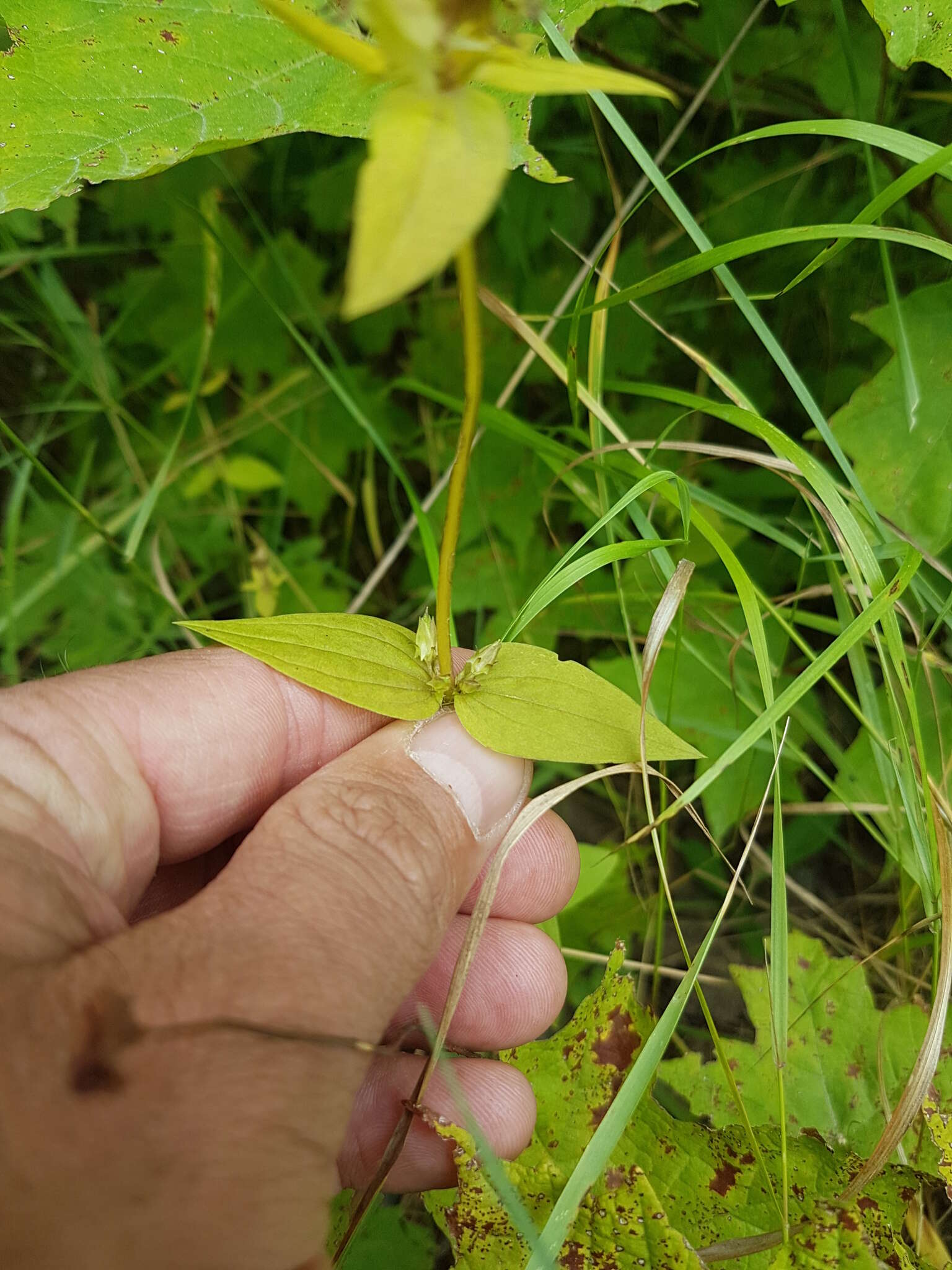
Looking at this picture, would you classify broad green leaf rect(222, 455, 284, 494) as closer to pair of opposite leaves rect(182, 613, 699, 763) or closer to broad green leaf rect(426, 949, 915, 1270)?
pair of opposite leaves rect(182, 613, 699, 763)

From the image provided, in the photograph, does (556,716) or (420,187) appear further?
(556,716)

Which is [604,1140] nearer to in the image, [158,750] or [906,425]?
[158,750]

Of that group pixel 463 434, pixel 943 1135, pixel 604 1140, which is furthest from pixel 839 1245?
pixel 463 434

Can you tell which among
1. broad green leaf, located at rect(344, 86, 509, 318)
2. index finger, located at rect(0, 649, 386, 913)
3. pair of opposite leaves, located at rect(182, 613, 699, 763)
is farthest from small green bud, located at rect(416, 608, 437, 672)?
broad green leaf, located at rect(344, 86, 509, 318)

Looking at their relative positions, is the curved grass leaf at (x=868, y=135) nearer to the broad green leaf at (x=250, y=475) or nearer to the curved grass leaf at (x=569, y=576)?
the curved grass leaf at (x=569, y=576)

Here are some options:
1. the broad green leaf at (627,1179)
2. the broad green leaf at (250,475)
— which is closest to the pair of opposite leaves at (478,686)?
the broad green leaf at (627,1179)

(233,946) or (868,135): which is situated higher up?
(868,135)
